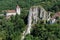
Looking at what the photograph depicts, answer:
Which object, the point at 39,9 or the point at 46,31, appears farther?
the point at 39,9

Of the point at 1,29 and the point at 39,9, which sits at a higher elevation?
the point at 39,9

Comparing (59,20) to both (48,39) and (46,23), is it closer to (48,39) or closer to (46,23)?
(46,23)

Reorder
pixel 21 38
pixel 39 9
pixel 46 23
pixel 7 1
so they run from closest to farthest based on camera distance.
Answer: pixel 21 38
pixel 46 23
pixel 39 9
pixel 7 1

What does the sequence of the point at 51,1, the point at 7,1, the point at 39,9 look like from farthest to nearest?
the point at 7,1 < the point at 51,1 < the point at 39,9

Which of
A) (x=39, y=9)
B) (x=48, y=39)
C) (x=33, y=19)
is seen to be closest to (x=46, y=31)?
(x=48, y=39)

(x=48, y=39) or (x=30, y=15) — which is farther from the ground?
(x=30, y=15)

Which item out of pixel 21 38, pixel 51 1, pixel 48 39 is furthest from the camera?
pixel 51 1

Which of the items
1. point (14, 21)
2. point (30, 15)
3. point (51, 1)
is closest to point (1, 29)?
point (14, 21)

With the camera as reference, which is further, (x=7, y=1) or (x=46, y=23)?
(x=7, y=1)

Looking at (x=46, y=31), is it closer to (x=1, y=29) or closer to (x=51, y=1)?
(x=1, y=29)
